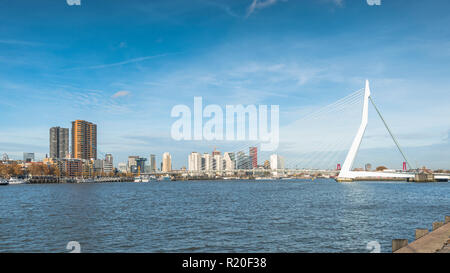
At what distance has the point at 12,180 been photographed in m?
164

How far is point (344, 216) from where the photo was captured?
95.9 ft

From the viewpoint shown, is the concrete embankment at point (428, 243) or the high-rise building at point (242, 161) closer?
the concrete embankment at point (428, 243)

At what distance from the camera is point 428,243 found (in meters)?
13.6

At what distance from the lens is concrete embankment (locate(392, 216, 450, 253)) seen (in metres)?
11.7

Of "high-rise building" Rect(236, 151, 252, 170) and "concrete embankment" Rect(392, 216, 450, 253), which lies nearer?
"concrete embankment" Rect(392, 216, 450, 253)

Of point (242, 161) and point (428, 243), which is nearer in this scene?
point (428, 243)

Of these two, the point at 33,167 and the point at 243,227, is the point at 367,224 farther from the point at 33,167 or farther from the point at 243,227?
the point at 33,167

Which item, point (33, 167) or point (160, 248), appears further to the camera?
point (33, 167)

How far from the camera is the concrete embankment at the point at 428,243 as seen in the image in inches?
459
